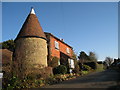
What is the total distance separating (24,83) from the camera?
12.3 metres

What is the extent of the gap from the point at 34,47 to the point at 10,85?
9116 mm

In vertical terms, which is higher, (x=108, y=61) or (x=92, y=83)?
(x=92, y=83)

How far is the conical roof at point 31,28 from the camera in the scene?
69.6 feet

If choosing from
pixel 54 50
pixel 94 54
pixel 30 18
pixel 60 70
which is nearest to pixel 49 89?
pixel 60 70

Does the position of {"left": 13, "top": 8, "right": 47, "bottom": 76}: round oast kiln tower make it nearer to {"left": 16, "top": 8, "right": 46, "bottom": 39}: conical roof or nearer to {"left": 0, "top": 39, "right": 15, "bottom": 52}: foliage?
{"left": 16, "top": 8, "right": 46, "bottom": 39}: conical roof

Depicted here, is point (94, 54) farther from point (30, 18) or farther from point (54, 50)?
point (30, 18)

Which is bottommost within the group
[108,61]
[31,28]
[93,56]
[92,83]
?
[108,61]

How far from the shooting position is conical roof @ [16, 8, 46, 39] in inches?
835

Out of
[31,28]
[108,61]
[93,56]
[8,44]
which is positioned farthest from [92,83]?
[108,61]

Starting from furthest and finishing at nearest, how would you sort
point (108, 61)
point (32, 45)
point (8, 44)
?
point (108, 61) → point (8, 44) → point (32, 45)

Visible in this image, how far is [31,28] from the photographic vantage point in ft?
71.9

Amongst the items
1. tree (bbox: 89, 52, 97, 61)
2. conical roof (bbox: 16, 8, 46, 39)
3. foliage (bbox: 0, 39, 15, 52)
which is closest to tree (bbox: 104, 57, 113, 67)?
tree (bbox: 89, 52, 97, 61)

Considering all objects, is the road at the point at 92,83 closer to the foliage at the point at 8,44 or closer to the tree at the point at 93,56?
the foliage at the point at 8,44

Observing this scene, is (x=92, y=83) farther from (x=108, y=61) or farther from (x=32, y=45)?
(x=108, y=61)
